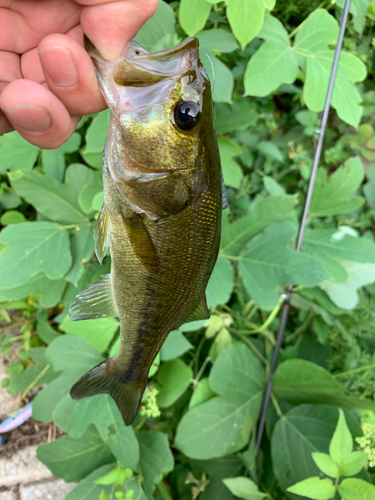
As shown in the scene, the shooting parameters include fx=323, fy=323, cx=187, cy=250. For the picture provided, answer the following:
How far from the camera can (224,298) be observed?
1.27 m

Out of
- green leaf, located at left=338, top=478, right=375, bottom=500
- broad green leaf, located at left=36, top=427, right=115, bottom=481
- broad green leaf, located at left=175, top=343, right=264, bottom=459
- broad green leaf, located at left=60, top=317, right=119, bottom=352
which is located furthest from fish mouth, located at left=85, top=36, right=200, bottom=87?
broad green leaf, located at left=36, top=427, right=115, bottom=481

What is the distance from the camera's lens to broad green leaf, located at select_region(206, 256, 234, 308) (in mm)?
1264

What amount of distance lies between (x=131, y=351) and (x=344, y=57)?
1.45 meters

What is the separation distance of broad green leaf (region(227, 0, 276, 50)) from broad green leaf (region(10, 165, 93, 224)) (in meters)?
0.78

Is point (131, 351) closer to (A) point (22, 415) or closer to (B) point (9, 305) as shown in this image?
(B) point (9, 305)

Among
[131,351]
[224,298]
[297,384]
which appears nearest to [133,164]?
[131,351]

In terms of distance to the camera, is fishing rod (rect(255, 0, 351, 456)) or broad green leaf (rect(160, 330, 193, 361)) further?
broad green leaf (rect(160, 330, 193, 361))

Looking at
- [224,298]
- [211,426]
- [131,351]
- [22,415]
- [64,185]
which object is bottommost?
[22,415]

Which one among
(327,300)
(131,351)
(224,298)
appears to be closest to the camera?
(131,351)

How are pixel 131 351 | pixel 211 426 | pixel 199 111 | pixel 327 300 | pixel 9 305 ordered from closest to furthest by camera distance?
pixel 199 111 → pixel 131 351 → pixel 211 426 → pixel 327 300 → pixel 9 305

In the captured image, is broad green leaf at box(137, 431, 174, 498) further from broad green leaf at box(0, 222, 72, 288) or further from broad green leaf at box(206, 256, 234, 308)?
broad green leaf at box(0, 222, 72, 288)

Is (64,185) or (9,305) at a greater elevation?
(64,185)

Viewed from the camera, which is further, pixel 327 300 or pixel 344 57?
pixel 327 300

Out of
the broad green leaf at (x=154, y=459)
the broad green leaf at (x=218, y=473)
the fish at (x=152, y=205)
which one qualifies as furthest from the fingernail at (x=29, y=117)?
the broad green leaf at (x=218, y=473)
